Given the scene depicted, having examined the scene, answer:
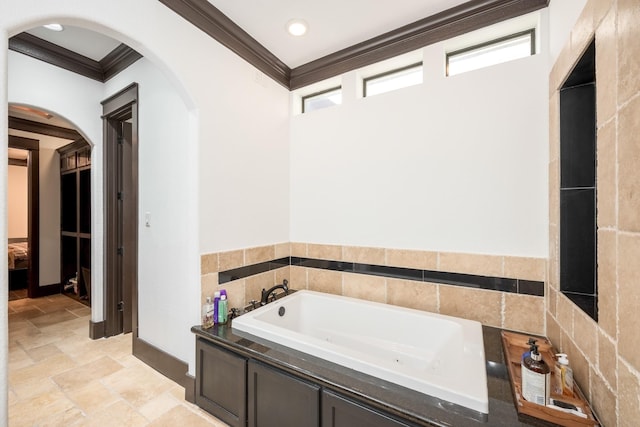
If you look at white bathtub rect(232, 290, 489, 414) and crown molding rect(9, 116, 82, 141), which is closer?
white bathtub rect(232, 290, 489, 414)

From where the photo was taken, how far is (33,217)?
4266 millimetres

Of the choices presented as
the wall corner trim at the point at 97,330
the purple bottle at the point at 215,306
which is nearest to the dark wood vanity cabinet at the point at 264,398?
the purple bottle at the point at 215,306

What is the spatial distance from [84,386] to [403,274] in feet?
8.60

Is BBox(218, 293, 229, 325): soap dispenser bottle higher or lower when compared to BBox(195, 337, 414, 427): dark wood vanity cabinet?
higher

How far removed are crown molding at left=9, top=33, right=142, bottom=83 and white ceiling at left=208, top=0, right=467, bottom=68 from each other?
1133mm

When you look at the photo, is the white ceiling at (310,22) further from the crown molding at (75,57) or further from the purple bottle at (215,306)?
the purple bottle at (215,306)

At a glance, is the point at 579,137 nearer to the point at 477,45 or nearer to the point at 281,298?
the point at 477,45

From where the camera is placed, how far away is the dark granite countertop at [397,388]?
1.05m

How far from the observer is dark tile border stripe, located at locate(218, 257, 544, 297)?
5.84ft

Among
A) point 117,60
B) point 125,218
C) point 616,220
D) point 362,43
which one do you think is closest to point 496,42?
point 362,43

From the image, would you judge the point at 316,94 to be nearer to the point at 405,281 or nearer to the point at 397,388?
the point at 405,281

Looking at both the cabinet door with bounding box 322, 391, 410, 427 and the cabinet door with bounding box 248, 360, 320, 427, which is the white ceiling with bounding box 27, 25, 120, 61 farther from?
the cabinet door with bounding box 322, 391, 410, 427

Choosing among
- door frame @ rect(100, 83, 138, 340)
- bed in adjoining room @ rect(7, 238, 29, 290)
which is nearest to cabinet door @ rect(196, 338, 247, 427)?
door frame @ rect(100, 83, 138, 340)

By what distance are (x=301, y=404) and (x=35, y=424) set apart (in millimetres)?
1793
